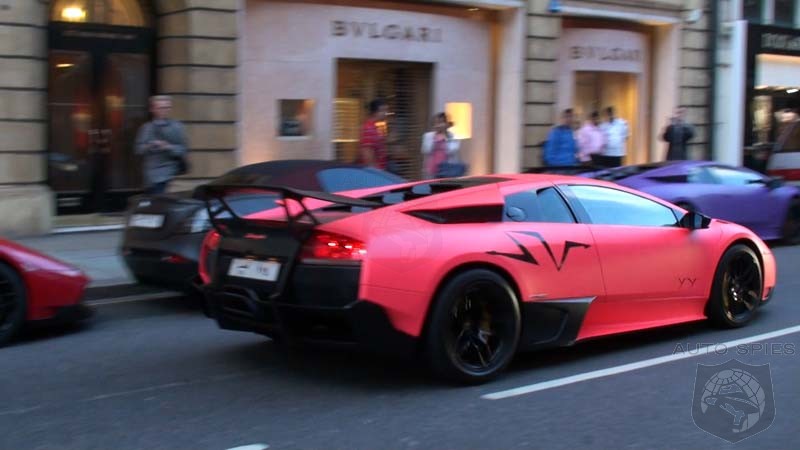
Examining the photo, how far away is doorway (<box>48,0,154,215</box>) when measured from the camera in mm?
13016

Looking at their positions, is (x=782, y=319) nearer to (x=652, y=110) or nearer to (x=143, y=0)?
(x=143, y=0)

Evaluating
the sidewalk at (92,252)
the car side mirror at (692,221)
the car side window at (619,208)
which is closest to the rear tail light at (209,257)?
the car side window at (619,208)

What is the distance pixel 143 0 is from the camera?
44.8 feet

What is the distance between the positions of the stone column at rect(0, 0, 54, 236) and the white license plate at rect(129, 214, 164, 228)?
13.5ft

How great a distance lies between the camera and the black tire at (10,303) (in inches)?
259

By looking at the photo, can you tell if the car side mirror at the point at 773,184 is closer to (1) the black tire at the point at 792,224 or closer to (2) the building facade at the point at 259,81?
(1) the black tire at the point at 792,224

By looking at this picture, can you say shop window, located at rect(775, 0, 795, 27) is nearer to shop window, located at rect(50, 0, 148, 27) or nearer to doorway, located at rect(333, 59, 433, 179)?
doorway, located at rect(333, 59, 433, 179)

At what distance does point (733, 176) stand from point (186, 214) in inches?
311

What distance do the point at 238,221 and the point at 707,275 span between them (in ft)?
11.9

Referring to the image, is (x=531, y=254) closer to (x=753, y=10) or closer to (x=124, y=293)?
(x=124, y=293)

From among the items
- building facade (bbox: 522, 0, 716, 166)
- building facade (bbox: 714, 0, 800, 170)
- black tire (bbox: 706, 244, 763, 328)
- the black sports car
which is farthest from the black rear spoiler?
building facade (bbox: 714, 0, 800, 170)

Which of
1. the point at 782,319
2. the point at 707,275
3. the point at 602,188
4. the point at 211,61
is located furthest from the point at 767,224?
the point at 211,61

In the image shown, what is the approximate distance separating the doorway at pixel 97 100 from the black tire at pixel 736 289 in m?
9.49

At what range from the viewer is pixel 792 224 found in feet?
42.7
